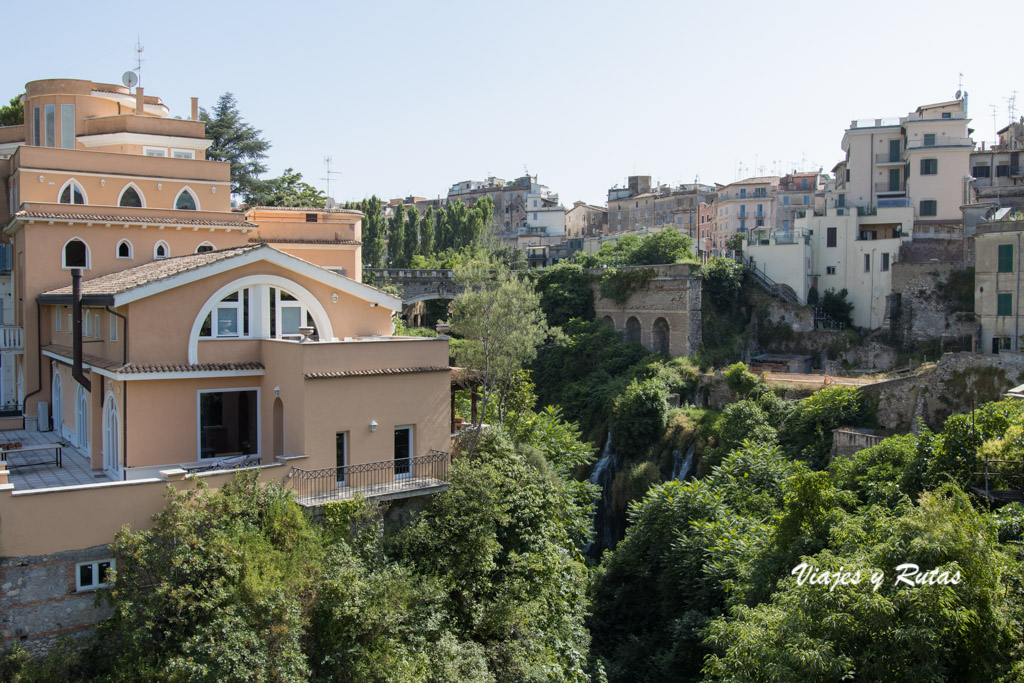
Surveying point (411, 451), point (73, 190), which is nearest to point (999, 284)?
point (411, 451)

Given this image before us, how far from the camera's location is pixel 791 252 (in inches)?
1656

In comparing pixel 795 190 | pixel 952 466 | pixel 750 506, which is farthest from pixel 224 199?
pixel 795 190

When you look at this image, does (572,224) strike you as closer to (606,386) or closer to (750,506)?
(606,386)

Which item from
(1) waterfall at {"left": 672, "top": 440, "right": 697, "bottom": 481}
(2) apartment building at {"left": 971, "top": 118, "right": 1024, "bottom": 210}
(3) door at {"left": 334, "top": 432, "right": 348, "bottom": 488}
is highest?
(2) apartment building at {"left": 971, "top": 118, "right": 1024, "bottom": 210}

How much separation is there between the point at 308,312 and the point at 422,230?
46577 mm

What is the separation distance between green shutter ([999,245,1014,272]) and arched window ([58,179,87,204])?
29495 millimetres

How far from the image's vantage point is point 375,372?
15344mm

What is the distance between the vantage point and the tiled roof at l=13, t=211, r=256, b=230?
20.3m

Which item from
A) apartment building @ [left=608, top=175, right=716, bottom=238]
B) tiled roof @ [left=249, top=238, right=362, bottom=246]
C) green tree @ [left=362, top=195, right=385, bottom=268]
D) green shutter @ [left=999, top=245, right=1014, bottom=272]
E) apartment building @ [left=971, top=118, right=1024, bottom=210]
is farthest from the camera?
apartment building @ [left=608, top=175, right=716, bottom=238]

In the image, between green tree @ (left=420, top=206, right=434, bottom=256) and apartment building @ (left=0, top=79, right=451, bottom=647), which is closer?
apartment building @ (left=0, top=79, right=451, bottom=647)

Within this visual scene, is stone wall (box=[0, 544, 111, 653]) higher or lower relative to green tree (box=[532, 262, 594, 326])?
lower

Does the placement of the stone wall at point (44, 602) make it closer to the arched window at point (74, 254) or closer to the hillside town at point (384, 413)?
the hillside town at point (384, 413)

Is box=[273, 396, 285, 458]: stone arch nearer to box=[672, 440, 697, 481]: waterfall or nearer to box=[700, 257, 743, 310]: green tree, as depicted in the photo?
box=[672, 440, 697, 481]: waterfall

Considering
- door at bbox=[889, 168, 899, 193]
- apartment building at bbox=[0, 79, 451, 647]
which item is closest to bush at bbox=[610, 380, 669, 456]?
door at bbox=[889, 168, 899, 193]
